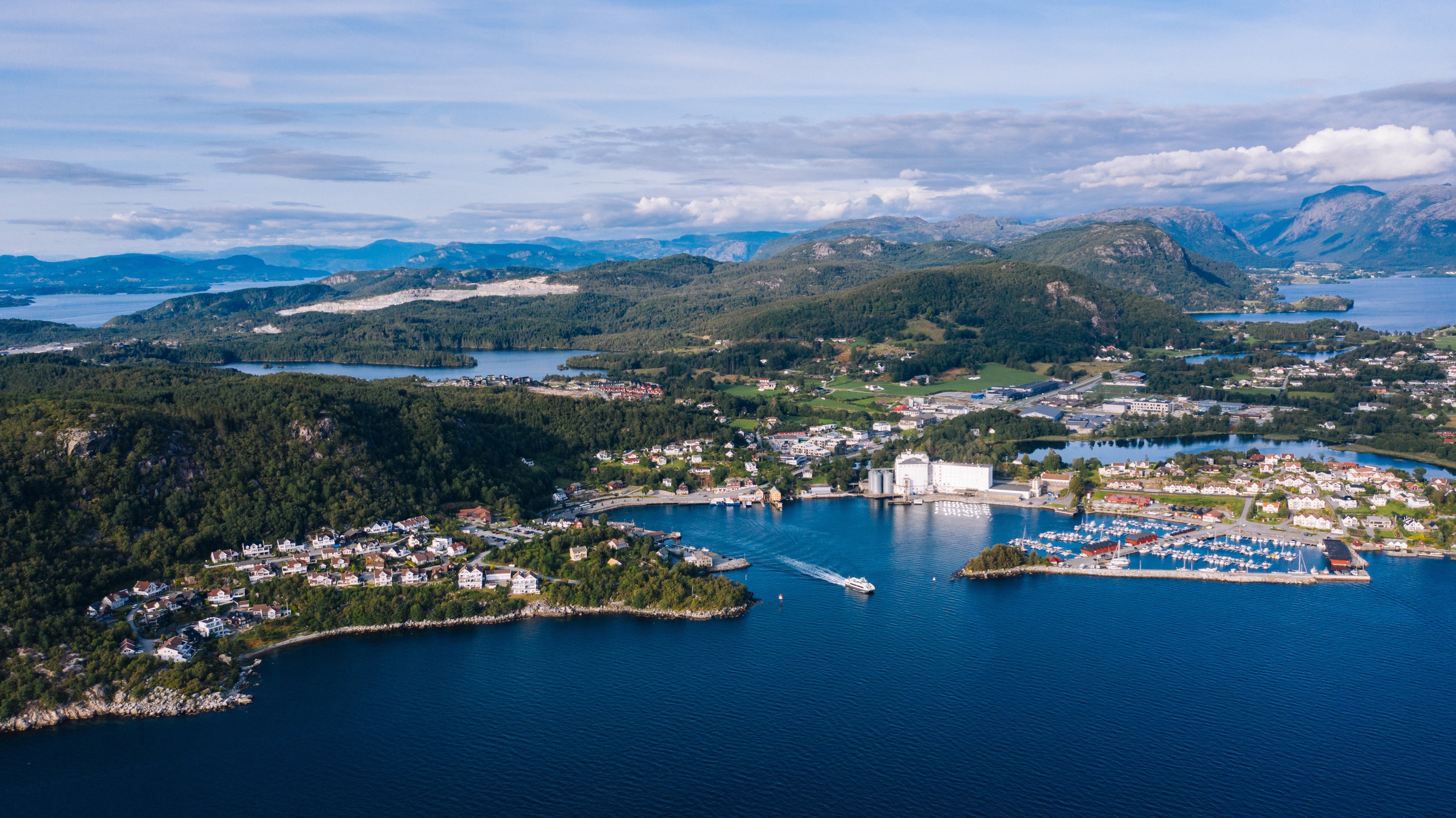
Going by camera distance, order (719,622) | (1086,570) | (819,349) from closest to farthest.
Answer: (719,622) < (1086,570) < (819,349)

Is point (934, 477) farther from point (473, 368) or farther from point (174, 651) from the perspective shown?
point (473, 368)

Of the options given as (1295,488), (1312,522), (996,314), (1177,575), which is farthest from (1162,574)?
(996,314)

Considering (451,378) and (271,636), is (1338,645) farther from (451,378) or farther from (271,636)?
(451,378)

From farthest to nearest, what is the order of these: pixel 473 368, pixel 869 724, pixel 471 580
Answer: pixel 473 368, pixel 471 580, pixel 869 724

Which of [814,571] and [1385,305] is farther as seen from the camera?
[1385,305]

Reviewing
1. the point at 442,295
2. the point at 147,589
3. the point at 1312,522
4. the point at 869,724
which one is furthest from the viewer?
the point at 442,295

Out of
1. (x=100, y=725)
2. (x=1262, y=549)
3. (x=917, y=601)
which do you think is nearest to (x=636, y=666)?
(x=917, y=601)

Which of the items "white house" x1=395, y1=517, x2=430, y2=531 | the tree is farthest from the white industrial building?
"white house" x1=395, y1=517, x2=430, y2=531
